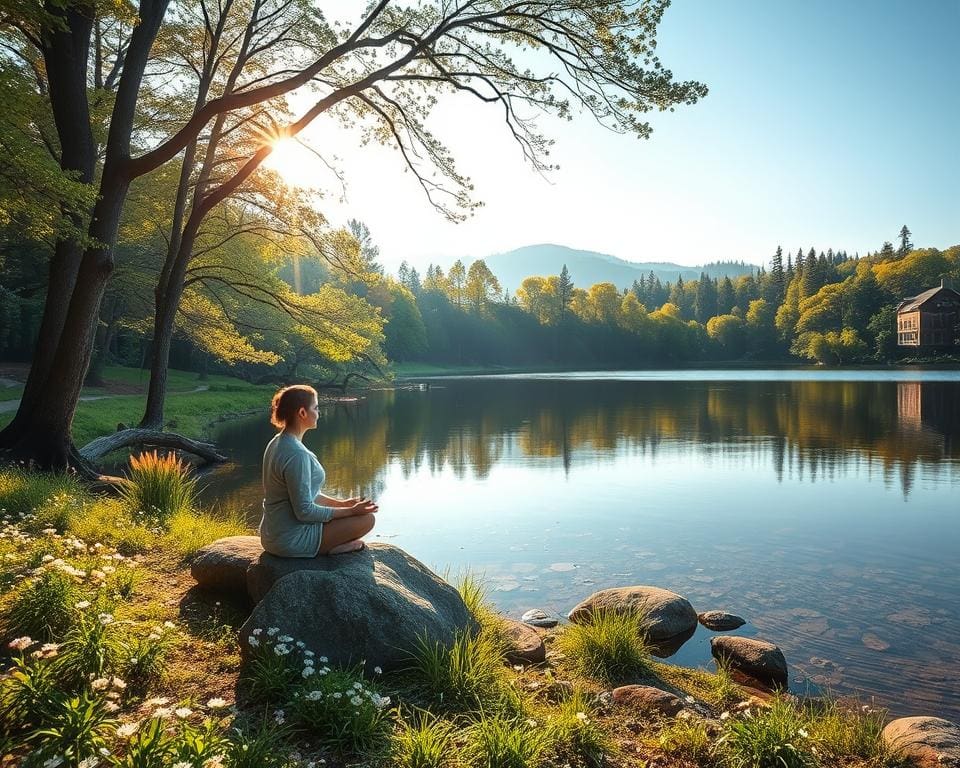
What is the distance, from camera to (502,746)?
347cm

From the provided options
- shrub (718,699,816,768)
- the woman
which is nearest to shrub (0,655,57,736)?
the woman

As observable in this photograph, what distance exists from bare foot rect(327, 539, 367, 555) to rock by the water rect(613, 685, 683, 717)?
237cm

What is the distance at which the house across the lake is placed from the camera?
8250 centimetres

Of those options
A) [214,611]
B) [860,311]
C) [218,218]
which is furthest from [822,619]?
[860,311]

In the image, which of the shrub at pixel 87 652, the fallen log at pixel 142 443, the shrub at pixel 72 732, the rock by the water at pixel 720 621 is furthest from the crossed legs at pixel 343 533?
the fallen log at pixel 142 443

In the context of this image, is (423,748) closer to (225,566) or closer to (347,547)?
(347,547)

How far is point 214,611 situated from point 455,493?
10048mm

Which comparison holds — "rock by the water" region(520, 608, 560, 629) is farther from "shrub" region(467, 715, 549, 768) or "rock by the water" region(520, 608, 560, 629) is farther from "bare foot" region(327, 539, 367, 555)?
"shrub" region(467, 715, 549, 768)

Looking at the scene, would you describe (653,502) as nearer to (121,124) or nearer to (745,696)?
(745,696)

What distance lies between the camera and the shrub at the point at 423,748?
3.40m

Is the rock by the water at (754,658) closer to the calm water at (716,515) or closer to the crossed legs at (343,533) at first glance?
the calm water at (716,515)

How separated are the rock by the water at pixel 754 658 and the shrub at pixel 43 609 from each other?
19.3 ft

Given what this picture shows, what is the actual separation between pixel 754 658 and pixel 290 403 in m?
5.18

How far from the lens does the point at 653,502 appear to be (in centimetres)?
1411
